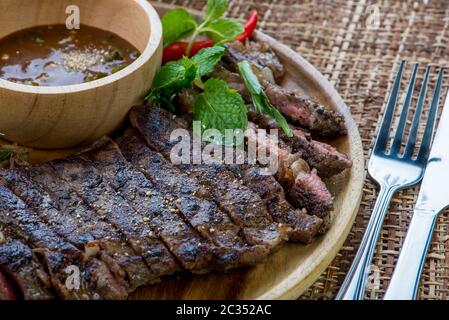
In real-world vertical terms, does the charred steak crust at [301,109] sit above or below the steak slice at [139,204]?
above

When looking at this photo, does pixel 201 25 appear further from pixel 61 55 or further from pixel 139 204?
pixel 139 204

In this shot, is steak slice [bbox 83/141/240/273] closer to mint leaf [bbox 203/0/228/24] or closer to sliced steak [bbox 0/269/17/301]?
sliced steak [bbox 0/269/17/301]

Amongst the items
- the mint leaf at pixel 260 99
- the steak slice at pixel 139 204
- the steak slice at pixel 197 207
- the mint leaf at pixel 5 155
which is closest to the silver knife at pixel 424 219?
the steak slice at pixel 197 207

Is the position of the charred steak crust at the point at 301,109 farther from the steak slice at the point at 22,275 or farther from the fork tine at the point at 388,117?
the steak slice at the point at 22,275

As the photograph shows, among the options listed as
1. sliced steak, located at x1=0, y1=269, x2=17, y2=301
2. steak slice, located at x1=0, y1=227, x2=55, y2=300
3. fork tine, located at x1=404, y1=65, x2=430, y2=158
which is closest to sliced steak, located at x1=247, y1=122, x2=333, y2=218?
fork tine, located at x1=404, y1=65, x2=430, y2=158

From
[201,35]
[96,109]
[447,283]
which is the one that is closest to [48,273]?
[96,109]
